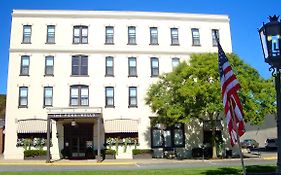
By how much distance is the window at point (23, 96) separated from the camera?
36.0 meters

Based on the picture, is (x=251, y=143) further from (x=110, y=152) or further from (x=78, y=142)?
(x=78, y=142)

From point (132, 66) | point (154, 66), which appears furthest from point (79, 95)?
point (154, 66)

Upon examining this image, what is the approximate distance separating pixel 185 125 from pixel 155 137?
324 centimetres

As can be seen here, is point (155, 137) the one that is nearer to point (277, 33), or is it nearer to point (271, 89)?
point (271, 89)

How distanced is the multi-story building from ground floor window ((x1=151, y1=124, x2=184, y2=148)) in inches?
3.9

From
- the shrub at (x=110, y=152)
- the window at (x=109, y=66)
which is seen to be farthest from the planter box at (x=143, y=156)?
the window at (x=109, y=66)

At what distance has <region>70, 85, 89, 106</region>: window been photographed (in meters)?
36.4

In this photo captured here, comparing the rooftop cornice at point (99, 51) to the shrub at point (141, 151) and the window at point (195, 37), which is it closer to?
the window at point (195, 37)

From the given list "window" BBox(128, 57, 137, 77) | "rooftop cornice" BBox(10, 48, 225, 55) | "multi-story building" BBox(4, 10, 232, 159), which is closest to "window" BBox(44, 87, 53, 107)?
"multi-story building" BBox(4, 10, 232, 159)

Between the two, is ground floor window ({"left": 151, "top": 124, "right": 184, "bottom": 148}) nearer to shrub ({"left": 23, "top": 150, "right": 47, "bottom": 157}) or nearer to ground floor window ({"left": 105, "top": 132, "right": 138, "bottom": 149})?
ground floor window ({"left": 105, "top": 132, "right": 138, "bottom": 149})

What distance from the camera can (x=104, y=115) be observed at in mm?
36281

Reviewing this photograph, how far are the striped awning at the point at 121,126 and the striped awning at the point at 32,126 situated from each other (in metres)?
5.89

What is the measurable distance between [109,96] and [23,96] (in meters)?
8.30

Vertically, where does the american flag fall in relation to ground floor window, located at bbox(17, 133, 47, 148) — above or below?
above
